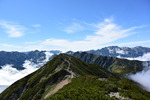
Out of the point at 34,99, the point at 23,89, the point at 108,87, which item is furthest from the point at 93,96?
the point at 23,89

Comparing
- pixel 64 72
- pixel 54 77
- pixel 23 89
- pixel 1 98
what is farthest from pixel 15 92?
pixel 64 72

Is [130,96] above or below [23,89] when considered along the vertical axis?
above

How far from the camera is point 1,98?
14012 centimetres

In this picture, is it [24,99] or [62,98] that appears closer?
[62,98]

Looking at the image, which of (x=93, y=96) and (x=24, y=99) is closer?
(x=93, y=96)

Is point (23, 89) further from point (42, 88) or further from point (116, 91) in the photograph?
point (116, 91)

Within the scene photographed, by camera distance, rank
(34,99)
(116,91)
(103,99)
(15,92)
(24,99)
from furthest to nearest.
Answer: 1. (15,92)
2. (24,99)
3. (34,99)
4. (116,91)
5. (103,99)

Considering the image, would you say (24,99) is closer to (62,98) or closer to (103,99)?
(62,98)

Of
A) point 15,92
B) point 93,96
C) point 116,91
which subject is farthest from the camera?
point 15,92

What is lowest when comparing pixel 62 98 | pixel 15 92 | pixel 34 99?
pixel 15 92

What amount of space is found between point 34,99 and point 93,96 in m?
76.6

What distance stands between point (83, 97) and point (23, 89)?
5253 inches

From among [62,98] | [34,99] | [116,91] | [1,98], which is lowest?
[1,98]

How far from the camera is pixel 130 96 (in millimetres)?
30594
